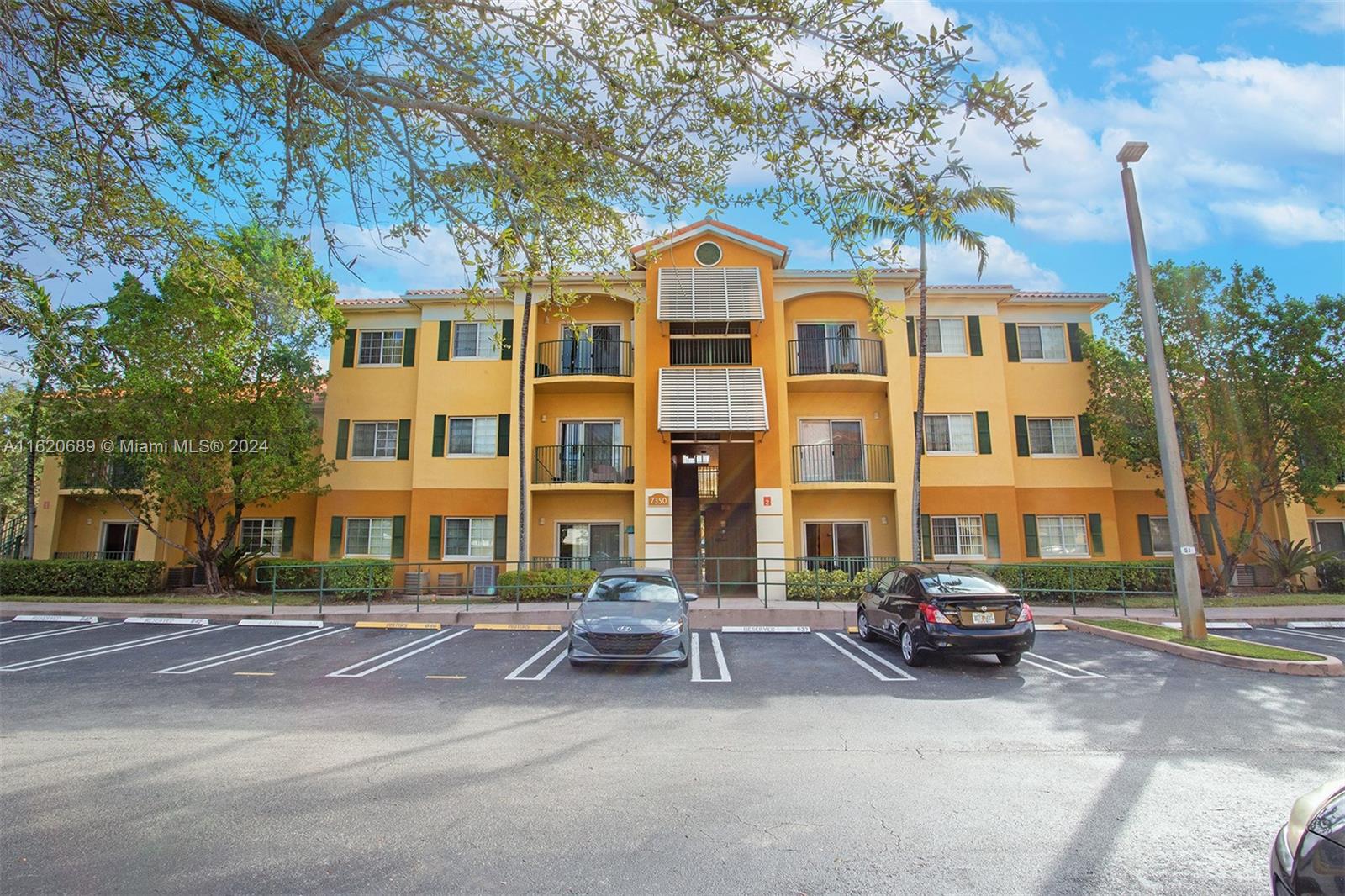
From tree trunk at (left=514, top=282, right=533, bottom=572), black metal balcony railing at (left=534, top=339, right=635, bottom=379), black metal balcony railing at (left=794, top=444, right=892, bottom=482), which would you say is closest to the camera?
Result: tree trunk at (left=514, top=282, right=533, bottom=572)

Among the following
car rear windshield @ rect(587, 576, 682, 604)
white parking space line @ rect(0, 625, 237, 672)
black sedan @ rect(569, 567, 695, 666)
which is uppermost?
car rear windshield @ rect(587, 576, 682, 604)

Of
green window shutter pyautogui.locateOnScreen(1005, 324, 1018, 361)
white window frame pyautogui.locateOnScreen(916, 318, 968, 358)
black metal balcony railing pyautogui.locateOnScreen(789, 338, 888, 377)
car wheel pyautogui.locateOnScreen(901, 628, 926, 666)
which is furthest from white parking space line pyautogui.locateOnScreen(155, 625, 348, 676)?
green window shutter pyautogui.locateOnScreen(1005, 324, 1018, 361)

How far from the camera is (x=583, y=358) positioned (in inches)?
821

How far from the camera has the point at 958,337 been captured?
21266 millimetres

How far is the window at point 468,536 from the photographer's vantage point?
20375 mm

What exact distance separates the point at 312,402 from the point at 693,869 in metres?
22.3

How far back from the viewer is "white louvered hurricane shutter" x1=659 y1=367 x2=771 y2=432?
1841 cm

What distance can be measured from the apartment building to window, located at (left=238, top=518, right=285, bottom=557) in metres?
0.06

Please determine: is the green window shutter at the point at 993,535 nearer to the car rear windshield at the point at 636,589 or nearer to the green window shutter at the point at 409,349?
the car rear windshield at the point at 636,589

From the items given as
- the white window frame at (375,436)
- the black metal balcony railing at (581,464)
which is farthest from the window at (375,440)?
the black metal balcony railing at (581,464)

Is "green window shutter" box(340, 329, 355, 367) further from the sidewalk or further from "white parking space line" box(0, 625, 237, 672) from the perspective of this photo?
"white parking space line" box(0, 625, 237, 672)

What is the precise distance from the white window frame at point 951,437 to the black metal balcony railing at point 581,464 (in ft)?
30.0

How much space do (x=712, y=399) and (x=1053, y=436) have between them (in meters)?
11.2

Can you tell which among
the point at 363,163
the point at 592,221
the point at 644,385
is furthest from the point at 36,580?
the point at 592,221
